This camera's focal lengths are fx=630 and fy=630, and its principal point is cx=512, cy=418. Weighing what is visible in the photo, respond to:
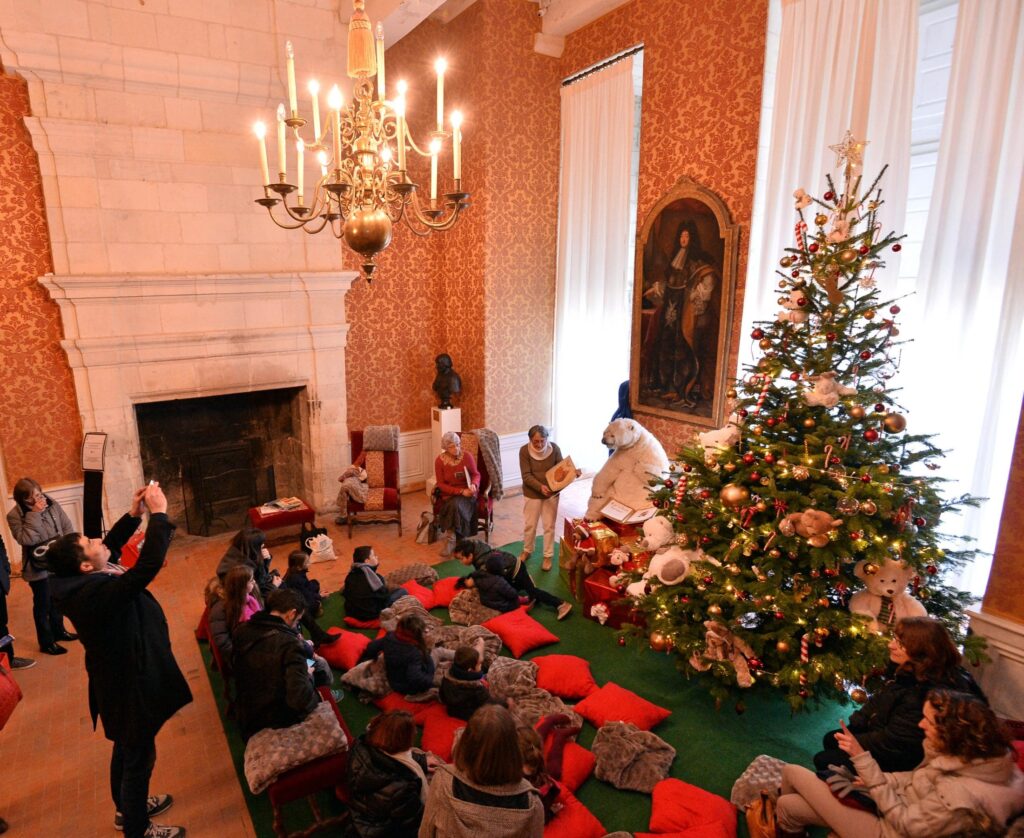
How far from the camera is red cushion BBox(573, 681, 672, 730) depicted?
362 centimetres

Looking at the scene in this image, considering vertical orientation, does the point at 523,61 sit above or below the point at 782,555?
above

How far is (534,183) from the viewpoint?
7258 millimetres

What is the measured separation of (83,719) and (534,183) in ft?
20.9

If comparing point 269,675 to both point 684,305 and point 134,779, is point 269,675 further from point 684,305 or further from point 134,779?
point 684,305

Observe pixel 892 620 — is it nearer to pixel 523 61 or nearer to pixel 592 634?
pixel 592 634

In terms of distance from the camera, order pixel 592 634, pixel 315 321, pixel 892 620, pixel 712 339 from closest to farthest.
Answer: pixel 892 620 < pixel 592 634 < pixel 712 339 < pixel 315 321

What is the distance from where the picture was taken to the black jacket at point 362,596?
181 inches

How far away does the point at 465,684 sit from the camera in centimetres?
342

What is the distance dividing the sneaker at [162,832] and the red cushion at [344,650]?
1.33 m

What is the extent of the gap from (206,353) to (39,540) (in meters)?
2.33

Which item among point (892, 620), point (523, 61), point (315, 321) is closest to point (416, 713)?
point (892, 620)

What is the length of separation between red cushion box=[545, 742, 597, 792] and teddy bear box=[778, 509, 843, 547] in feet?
5.17

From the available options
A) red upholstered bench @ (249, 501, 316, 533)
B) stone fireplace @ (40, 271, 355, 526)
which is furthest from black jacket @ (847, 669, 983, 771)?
stone fireplace @ (40, 271, 355, 526)

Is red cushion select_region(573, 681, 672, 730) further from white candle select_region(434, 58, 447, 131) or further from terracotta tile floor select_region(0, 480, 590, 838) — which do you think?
white candle select_region(434, 58, 447, 131)
